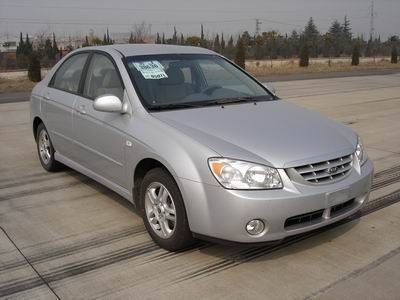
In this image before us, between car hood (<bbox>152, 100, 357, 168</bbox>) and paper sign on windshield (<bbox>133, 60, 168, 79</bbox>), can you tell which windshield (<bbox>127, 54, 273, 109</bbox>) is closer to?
paper sign on windshield (<bbox>133, 60, 168, 79</bbox>)

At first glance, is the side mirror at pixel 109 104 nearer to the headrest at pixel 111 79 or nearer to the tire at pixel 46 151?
the headrest at pixel 111 79

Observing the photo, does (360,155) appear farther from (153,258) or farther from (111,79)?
(111,79)

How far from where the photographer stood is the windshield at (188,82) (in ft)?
13.9

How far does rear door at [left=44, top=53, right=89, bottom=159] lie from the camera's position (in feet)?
16.7

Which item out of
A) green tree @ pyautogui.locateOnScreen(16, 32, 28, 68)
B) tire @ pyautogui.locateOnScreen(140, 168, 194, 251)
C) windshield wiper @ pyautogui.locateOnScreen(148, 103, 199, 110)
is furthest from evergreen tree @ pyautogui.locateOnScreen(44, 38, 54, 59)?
tire @ pyautogui.locateOnScreen(140, 168, 194, 251)

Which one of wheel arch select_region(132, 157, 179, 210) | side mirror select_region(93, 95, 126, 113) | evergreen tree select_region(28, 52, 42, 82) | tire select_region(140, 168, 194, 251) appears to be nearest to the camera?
tire select_region(140, 168, 194, 251)

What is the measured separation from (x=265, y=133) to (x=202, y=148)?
59 centimetres

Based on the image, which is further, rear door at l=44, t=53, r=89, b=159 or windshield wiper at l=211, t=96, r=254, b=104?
rear door at l=44, t=53, r=89, b=159

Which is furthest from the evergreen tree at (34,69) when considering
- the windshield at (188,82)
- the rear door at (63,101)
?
the windshield at (188,82)

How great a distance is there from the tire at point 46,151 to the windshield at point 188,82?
1.93 metres

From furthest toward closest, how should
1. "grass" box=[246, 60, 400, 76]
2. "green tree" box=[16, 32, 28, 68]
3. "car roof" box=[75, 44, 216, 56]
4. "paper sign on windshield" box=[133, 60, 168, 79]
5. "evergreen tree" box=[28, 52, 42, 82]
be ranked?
"green tree" box=[16, 32, 28, 68] → "grass" box=[246, 60, 400, 76] → "evergreen tree" box=[28, 52, 42, 82] → "car roof" box=[75, 44, 216, 56] → "paper sign on windshield" box=[133, 60, 168, 79]

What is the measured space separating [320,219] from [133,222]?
1736 millimetres

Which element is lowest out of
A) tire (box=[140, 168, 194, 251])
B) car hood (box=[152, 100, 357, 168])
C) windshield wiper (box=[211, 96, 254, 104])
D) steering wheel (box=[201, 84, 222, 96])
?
tire (box=[140, 168, 194, 251])

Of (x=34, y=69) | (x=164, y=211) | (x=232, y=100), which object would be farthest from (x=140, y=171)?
(x=34, y=69)
